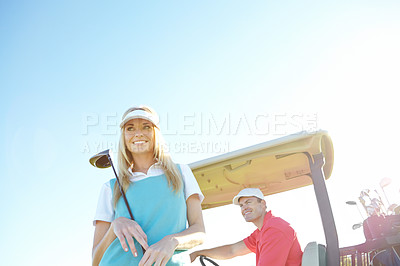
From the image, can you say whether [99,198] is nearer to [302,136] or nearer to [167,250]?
[167,250]

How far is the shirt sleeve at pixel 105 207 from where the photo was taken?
170 cm

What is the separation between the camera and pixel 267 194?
4070 millimetres

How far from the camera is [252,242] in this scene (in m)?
4.12

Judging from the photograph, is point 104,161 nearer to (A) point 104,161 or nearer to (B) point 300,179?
(A) point 104,161

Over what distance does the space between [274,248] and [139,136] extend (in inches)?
72.5

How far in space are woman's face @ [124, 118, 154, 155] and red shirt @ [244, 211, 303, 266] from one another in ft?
5.71

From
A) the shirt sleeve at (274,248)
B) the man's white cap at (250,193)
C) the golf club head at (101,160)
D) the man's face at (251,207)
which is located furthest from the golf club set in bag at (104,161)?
the man's face at (251,207)

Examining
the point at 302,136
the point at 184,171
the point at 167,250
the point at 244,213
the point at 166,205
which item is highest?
the point at 302,136

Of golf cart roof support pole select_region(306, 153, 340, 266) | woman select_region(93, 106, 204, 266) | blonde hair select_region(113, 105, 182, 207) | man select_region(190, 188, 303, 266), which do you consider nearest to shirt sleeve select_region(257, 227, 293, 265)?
man select_region(190, 188, 303, 266)

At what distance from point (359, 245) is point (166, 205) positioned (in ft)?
8.78

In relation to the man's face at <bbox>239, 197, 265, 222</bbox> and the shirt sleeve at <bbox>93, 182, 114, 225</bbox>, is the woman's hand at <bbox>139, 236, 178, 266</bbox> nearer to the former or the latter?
the shirt sleeve at <bbox>93, 182, 114, 225</bbox>

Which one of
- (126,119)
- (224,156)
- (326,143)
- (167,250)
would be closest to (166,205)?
(167,250)

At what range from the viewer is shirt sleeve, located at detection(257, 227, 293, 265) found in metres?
2.99

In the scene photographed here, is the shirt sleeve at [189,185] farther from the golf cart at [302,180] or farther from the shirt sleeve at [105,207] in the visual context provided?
the golf cart at [302,180]
